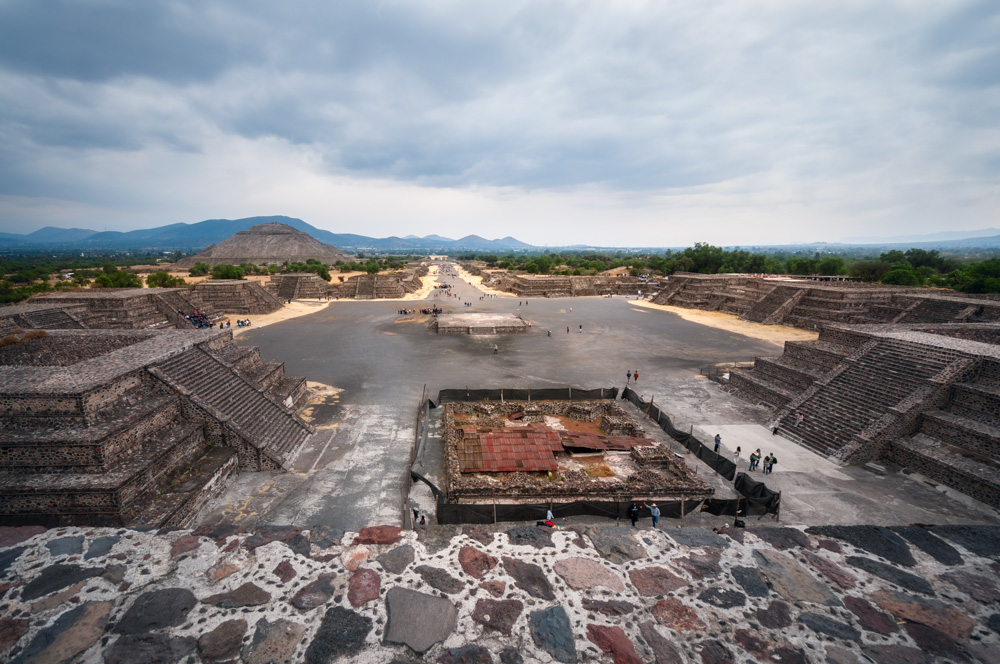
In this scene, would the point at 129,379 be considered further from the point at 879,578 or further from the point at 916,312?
the point at 916,312

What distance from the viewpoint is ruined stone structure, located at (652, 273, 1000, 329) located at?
3147cm

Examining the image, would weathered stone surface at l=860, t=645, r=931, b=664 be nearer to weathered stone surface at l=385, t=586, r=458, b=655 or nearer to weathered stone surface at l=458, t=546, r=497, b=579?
weathered stone surface at l=458, t=546, r=497, b=579

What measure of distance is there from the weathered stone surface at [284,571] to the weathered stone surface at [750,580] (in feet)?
29.0

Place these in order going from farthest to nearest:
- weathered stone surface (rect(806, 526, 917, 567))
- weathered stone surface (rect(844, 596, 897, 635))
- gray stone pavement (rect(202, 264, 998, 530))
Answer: gray stone pavement (rect(202, 264, 998, 530)) → weathered stone surface (rect(806, 526, 917, 567)) → weathered stone surface (rect(844, 596, 897, 635))

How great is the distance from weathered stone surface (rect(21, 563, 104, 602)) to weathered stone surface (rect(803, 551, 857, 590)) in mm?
14356

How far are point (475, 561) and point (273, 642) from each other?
367 centimetres

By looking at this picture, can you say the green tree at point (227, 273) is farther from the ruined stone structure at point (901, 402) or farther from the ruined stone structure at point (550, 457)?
the ruined stone structure at point (901, 402)

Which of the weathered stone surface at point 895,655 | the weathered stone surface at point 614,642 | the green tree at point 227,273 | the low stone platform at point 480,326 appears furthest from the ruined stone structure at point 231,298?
the weathered stone surface at point 895,655

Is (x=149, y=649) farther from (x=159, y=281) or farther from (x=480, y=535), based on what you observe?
(x=159, y=281)

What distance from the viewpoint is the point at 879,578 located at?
8.16 m

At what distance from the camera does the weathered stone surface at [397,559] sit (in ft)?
26.0

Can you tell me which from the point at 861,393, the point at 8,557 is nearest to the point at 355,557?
the point at 8,557

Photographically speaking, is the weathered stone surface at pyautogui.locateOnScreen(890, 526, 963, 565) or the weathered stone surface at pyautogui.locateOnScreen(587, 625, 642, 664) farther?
the weathered stone surface at pyautogui.locateOnScreen(890, 526, 963, 565)

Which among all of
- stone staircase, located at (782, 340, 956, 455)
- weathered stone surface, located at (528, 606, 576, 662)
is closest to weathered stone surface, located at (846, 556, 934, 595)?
weathered stone surface, located at (528, 606, 576, 662)
